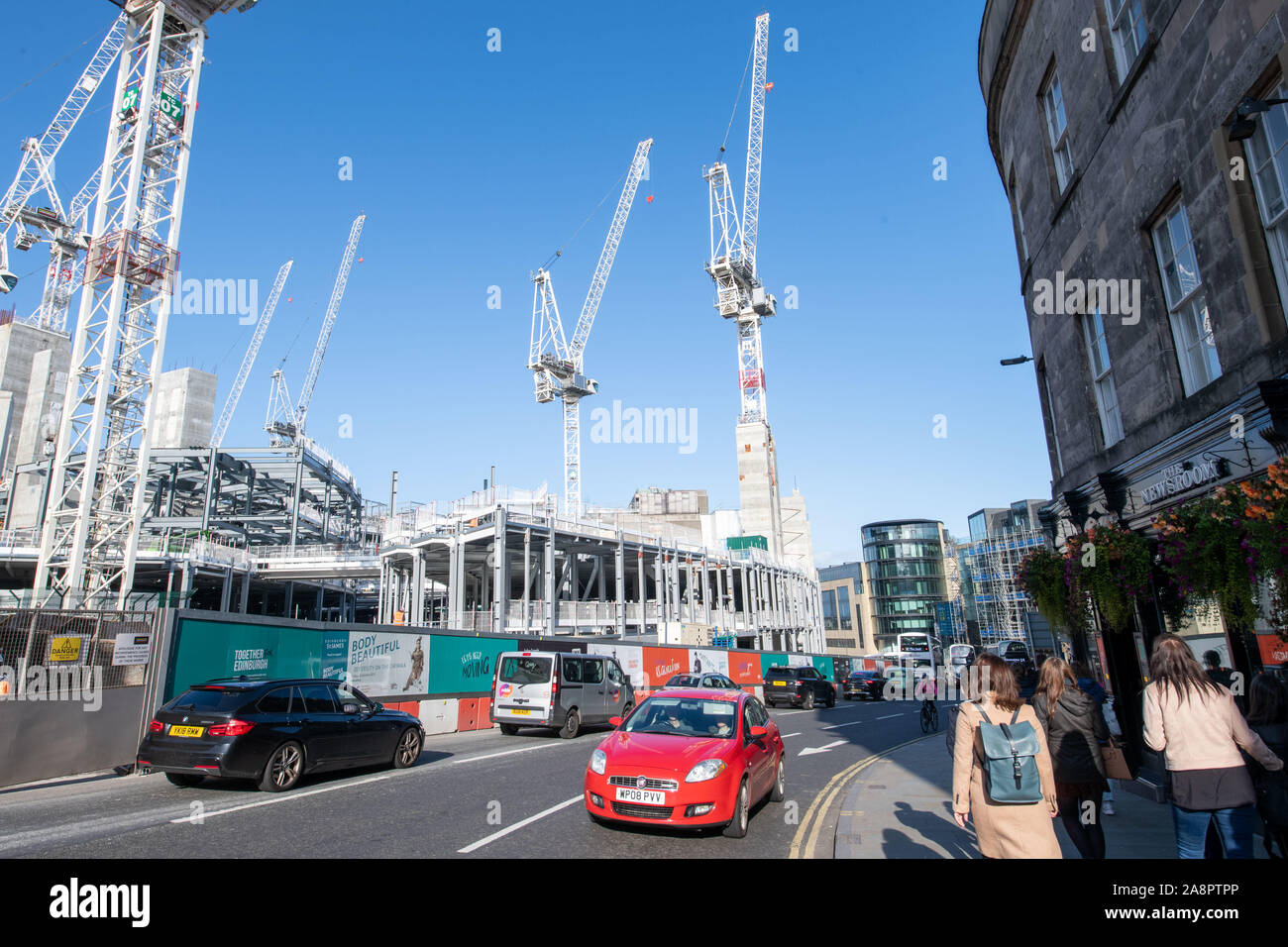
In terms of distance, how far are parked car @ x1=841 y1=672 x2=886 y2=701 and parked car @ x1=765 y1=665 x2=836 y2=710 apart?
720 centimetres

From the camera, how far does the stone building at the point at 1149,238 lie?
24.5 ft

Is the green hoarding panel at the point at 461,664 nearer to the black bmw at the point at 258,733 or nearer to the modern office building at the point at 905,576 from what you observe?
the black bmw at the point at 258,733

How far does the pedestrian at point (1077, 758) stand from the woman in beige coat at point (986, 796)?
4.10 feet

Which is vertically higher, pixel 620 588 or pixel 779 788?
pixel 620 588

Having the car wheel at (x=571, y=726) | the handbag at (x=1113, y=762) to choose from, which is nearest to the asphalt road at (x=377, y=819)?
the handbag at (x=1113, y=762)

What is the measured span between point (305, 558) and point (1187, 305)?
4837cm

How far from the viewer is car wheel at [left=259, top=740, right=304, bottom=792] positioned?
9.82 meters

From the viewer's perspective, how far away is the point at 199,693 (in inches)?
395

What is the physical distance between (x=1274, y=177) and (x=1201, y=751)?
6375 mm

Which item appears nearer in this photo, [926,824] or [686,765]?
[686,765]

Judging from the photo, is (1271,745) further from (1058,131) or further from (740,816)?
(1058,131)

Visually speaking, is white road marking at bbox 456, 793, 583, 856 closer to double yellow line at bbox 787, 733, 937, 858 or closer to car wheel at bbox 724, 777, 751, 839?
car wheel at bbox 724, 777, 751, 839

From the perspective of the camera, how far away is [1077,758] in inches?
222

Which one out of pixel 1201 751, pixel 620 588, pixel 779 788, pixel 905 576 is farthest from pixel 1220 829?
pixel 905 576
